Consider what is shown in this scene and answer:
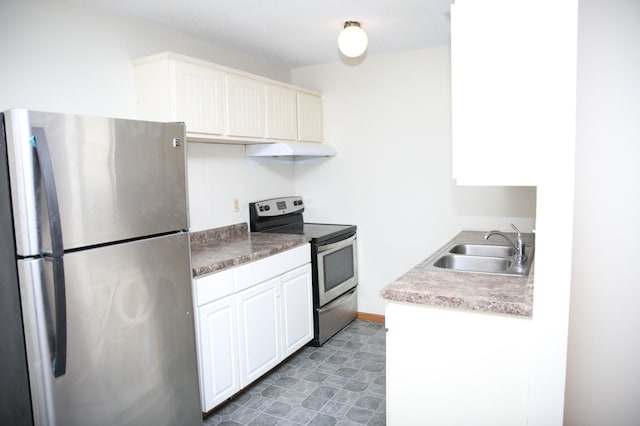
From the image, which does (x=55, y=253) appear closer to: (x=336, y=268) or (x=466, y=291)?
(x=466, y=291)

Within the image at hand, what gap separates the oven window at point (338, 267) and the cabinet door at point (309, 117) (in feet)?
3.49

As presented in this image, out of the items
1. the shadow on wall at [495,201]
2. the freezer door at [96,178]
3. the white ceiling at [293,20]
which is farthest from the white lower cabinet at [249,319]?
the white ceiling at [293,20]

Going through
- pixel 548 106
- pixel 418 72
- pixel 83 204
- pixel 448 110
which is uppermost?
pixel 418 72

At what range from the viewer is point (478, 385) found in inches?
66.9

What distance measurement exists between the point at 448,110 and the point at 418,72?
423mm

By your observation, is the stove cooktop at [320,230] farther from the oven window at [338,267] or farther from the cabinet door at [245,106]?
the cabinet door at [245,106]

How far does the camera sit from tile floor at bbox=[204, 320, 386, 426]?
2.46 metres

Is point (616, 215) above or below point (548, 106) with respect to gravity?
below

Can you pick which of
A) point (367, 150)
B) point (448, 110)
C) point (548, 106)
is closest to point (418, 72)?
point (448, 110)

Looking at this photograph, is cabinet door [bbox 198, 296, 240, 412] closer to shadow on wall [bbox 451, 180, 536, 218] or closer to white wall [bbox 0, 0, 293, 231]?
white wall [bbox 0, 0, 293, 231]

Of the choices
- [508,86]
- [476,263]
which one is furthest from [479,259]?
[508,86]

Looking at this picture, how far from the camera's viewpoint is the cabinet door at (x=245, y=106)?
290cm

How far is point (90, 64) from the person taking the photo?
2.39 meters

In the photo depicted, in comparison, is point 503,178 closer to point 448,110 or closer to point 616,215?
point 616,215
